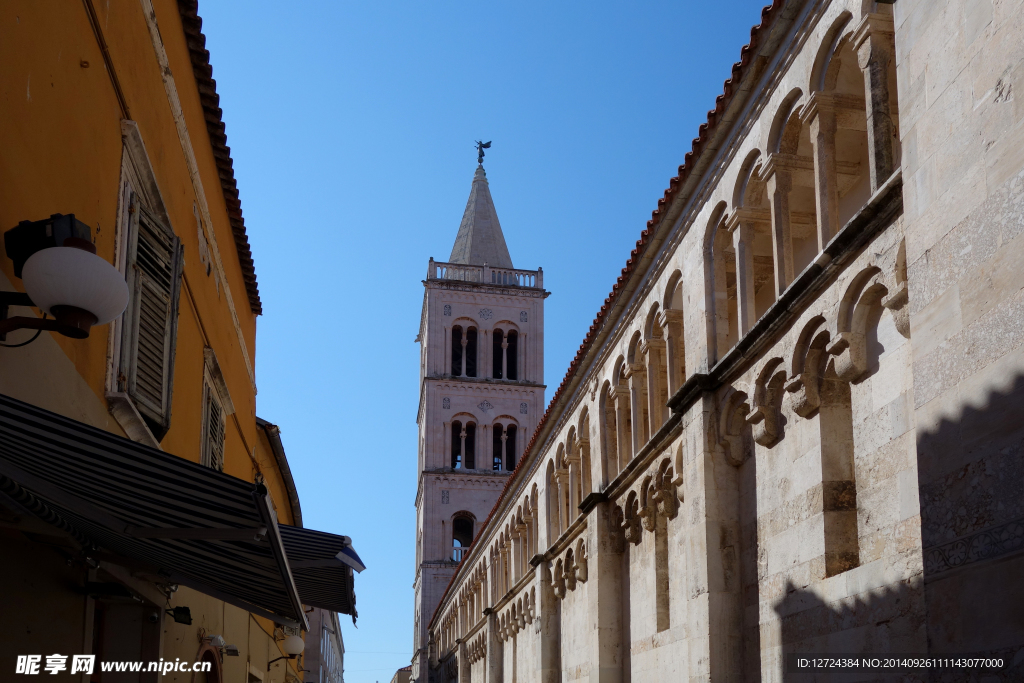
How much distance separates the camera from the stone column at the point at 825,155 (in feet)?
33.2

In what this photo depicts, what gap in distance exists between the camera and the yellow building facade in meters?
5.36

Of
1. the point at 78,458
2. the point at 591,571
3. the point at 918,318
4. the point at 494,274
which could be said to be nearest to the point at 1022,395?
the point at 918,318

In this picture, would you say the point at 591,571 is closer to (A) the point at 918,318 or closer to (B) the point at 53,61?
(A) the point at 918,318

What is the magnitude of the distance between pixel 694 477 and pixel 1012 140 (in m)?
7.06


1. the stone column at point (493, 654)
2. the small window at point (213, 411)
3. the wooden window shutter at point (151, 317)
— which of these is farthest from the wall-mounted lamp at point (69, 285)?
the stone column at point (493, 654)

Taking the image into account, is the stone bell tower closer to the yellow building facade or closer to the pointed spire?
the pointed spire

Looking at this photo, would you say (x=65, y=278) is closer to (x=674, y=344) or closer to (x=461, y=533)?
(x=674, y=344)

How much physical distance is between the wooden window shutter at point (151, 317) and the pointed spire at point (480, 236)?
50.5 m

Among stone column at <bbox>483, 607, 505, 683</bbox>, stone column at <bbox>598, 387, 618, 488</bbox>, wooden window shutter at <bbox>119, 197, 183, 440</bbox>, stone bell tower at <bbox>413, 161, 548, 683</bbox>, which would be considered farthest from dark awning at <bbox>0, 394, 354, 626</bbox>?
stone bell tower at <bbox>413, 161, 548, 683</bbox>

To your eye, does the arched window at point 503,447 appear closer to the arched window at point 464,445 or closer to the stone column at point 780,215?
the arched window at point 464,445

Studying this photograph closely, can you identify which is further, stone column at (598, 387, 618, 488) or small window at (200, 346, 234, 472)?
stone column at (598, 387, 618, 488)

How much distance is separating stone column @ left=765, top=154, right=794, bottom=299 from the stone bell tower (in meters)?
44.7

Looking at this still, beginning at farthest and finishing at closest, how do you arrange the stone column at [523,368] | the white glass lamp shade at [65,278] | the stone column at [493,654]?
1. the stone column at [523,368]
2. the stone column at [493,654]
3. the white glass lamp shade at [65,278]

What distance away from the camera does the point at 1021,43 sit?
20.2 feet
